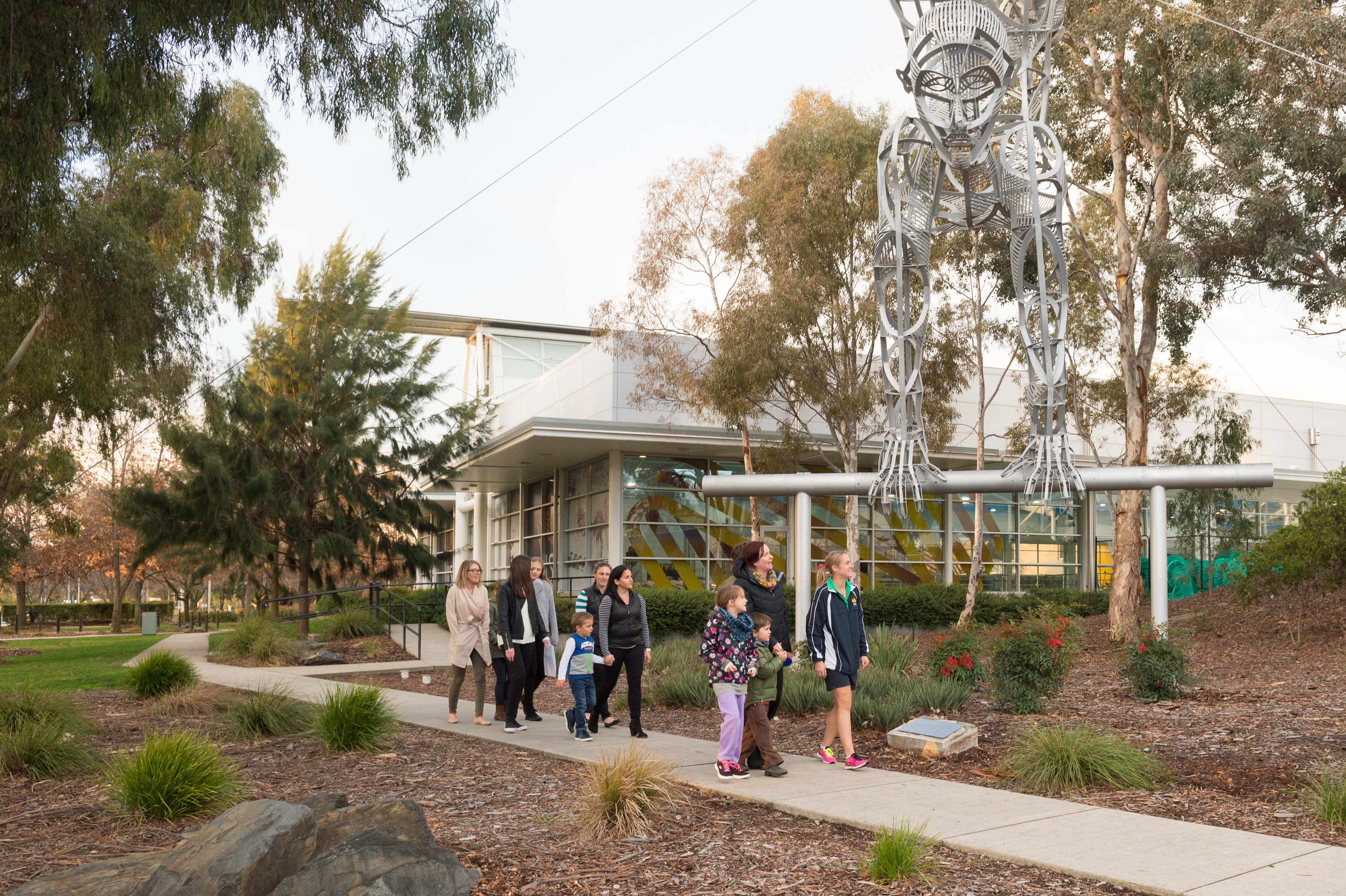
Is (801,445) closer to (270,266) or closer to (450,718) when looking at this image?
(270,266)

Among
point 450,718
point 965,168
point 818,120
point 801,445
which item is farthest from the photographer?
point 801,445

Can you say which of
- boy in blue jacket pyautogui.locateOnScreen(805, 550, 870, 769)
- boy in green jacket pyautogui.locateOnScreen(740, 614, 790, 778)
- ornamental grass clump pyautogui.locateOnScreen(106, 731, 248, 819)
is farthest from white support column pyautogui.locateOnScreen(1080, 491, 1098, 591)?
ornamental grass clump pyautogui.locateOnScreen(106, 731, 248, 819)

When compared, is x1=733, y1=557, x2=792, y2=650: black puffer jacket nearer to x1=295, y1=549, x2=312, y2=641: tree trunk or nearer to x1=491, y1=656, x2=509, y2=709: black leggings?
x1=491, y1=656, x2=509, y2=709: black leggings

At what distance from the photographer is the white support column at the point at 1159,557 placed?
12.0m

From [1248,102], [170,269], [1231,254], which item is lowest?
[170,269]

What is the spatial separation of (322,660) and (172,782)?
41.0 feet

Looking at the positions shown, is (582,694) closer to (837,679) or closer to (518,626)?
(518,626)

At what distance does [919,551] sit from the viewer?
2772 centimetres

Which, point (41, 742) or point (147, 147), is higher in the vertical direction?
point (147, 147)

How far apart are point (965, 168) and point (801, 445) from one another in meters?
11.1

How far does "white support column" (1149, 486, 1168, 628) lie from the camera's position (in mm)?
12031

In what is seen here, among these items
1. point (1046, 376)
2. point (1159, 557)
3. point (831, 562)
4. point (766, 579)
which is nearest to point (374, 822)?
point (831, 562)

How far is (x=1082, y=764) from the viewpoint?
7215 mm

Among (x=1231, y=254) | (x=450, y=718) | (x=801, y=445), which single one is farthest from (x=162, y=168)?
(x=1231, y=254)
